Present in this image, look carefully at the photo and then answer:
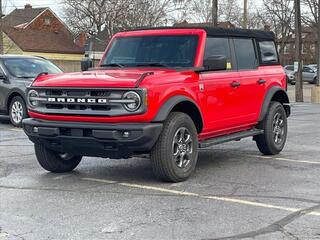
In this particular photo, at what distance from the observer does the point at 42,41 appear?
5916 centimetres

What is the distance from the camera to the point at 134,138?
6508 mm

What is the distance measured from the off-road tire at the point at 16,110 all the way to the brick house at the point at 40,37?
3122 centimetres

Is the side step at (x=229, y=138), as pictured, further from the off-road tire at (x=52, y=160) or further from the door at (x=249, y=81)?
the off-road tire at (x=52, y=160)

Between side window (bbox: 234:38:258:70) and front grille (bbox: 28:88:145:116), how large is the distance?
269cm

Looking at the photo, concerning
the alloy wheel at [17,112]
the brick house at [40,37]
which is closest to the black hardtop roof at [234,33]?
A: the alloy wheel at [17,112]

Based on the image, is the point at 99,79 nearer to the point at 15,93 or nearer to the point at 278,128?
the point at 278,128

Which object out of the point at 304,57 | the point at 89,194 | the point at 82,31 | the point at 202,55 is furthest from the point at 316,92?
the point at 304,57

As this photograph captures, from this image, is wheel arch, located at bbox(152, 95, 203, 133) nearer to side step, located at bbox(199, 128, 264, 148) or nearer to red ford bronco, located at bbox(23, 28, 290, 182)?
red ford bronco, located at bbox(23, 28, 290, 182)

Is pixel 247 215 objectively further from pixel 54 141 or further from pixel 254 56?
pixel 254 56

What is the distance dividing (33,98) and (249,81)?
325 centimetres

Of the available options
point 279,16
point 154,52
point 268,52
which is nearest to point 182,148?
point 154,52

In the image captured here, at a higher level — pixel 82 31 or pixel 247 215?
pixel 82 31

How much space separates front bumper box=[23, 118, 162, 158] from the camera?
6.53m

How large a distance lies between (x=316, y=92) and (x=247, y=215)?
21.8m
